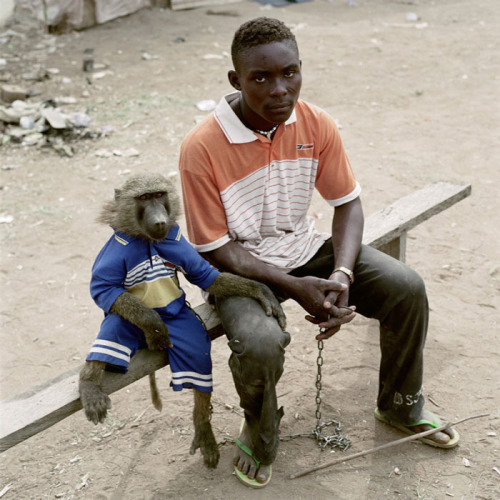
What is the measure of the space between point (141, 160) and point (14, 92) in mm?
2377

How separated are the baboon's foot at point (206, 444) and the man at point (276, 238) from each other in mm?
128

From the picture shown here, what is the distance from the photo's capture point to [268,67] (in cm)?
271

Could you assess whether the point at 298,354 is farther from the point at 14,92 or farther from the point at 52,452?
the point at 14,92

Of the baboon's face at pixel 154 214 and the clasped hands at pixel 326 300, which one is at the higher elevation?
the baboon's face at pixel 154 214

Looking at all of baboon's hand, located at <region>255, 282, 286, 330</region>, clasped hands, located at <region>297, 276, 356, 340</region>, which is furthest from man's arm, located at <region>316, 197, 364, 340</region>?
baboon's hand, located at <region>255, 282, 286, 330</region>

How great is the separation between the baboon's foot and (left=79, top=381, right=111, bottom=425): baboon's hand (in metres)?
0.50

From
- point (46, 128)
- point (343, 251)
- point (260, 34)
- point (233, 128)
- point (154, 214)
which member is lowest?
point (46, 128)

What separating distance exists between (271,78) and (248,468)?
173 cm

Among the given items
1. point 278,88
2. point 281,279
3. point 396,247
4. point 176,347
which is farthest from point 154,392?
point 396,247

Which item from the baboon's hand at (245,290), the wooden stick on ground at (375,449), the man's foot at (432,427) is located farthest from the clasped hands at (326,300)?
the man's foot at (432,427)

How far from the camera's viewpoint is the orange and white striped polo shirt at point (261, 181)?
2.85 meters

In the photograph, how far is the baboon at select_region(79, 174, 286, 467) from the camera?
102 inches

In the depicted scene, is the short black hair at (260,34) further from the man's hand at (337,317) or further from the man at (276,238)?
the man's hand at (337,317)

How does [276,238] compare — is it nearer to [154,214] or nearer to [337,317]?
[337,317]
